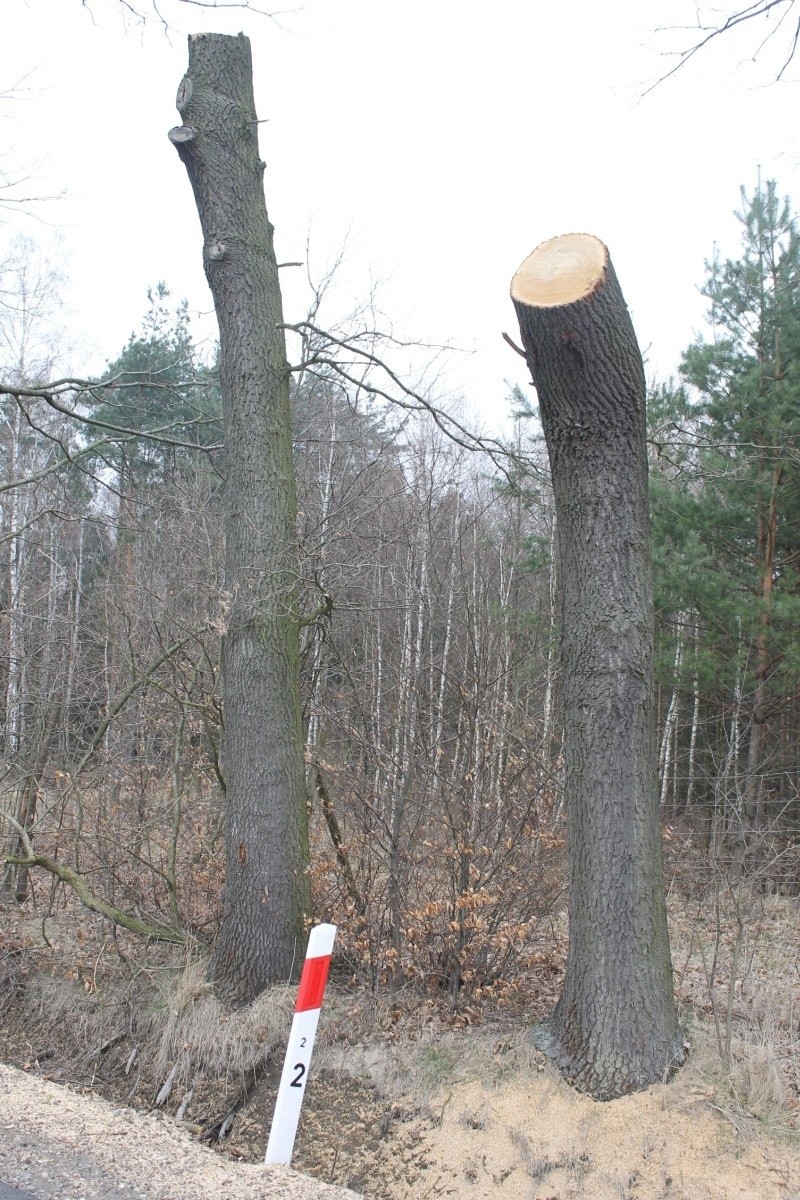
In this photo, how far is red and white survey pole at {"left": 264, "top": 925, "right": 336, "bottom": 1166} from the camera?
4.10m

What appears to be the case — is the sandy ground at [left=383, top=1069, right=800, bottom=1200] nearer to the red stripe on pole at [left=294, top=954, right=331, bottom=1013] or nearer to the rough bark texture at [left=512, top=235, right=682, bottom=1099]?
the rough bark texture at [left=512, top=235, right=682, bottom=1099]

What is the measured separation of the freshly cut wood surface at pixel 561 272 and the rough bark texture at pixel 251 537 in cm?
255

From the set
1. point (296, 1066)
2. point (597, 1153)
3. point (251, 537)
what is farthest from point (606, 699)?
point (251, 537)

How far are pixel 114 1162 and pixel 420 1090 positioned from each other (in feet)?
5.93

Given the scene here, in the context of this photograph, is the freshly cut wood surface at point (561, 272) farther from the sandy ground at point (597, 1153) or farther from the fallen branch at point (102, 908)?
the fallen branch at point (102, 908)

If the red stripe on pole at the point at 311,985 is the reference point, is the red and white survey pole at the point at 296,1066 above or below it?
below

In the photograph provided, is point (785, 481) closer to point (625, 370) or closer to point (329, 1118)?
point (625, 370)

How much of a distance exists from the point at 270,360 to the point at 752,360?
7496 millimetres

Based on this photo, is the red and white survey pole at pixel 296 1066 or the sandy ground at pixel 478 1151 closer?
the sandy ground at pixel 478 1151

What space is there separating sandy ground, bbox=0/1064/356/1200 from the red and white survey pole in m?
0.13

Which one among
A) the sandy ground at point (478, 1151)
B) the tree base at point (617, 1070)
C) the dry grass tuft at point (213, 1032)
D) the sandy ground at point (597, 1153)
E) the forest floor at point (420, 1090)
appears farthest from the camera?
the dry grass tuft at point (213, 1032)

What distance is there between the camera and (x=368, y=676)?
31.5 feet

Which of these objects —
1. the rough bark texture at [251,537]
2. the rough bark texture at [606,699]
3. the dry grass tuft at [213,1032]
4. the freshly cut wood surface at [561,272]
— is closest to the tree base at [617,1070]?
the rough bark texture at [606,699]

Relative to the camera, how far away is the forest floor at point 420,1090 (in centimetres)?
405
